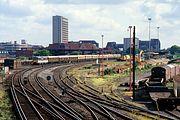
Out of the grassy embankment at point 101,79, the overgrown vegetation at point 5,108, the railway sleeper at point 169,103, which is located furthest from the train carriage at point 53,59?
the railway sleeper at point 169,103

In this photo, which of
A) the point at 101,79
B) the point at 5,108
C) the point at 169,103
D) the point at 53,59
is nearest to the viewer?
the point at 169,103

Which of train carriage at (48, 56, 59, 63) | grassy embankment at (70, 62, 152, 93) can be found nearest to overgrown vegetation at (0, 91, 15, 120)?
grassy embankment at (70, 62, 152, 93)

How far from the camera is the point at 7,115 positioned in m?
24.9

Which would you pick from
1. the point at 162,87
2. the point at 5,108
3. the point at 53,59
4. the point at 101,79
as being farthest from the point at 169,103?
the point at 53,59

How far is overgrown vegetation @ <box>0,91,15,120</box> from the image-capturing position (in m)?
24.2

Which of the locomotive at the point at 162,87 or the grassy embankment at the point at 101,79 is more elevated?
the locomotive at the point at 162,87

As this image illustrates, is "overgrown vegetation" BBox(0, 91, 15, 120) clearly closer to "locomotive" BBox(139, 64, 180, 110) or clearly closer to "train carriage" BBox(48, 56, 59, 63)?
"locomotive" BBox(139, 64, 180, 110)

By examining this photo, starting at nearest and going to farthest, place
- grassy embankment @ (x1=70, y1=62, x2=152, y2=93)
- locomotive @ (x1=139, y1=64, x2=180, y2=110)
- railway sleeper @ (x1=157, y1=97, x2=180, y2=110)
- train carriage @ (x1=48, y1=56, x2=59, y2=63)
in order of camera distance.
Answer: railway sleeper @ (x1=157, y1=97, x2=180, y2=110) < locomotive @ (x1=139, y1=64, x2=180, y2=110) < grassy embankment @ (x1=70, y1=62, x2=152, y2=93) < train carriage @ (x1=48, y1=56, x2=59, y2=63)

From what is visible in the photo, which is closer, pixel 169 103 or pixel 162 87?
pixel 169 103

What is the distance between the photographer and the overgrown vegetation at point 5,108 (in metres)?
24.2

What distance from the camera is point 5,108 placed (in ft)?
90.9

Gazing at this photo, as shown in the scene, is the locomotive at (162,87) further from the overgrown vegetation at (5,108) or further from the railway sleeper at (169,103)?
the overgrown vegetation at (5,108)

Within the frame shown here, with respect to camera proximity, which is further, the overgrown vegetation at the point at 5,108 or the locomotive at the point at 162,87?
the locomotive at the point at 162,87

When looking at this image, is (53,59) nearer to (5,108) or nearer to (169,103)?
(5,108)
